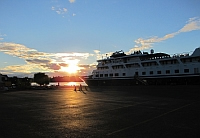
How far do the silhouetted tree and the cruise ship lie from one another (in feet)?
76.7

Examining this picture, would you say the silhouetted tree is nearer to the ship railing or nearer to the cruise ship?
the cruise ship

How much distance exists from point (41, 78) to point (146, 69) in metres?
43.8

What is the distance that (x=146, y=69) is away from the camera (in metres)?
44.2

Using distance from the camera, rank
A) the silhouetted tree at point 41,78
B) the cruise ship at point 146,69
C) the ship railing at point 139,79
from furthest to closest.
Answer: the silhouetted tree at point 41,78, the ship railing at point 139,79, the cruise ship at point 146,69

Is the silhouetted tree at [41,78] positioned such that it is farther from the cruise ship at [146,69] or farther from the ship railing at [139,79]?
the ship railing at [139,79]

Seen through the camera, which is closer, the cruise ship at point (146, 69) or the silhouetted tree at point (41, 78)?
the cruise ship at point (146, 69)

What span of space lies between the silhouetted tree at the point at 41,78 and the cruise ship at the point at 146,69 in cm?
2337

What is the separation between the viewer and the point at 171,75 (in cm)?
4000

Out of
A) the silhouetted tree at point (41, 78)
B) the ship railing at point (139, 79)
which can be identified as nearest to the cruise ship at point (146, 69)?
the ship railing at point (139, 79)

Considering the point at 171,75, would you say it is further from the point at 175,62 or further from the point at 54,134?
the point at 54,134

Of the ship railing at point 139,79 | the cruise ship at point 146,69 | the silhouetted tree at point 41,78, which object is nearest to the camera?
the cruise ship at point 146,69

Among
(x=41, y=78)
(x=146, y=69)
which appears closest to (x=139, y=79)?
(x=146, y=69)

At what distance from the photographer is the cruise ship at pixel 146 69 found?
38341 millimetres

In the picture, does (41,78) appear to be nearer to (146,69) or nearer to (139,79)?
(139,79)
